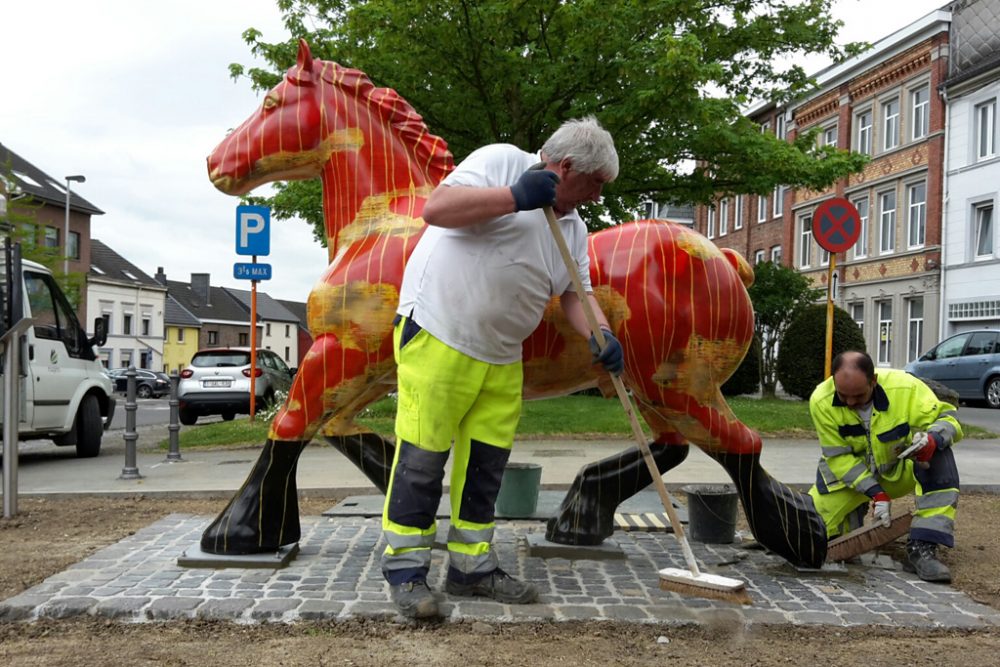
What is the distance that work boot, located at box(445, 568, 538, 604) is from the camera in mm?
3771

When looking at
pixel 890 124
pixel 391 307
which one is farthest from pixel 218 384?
pixel 890 124

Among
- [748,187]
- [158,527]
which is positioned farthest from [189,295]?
[158,527]

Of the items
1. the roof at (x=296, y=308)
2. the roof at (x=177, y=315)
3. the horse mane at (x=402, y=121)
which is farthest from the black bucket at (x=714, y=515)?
the roof at (x=296, y=308)

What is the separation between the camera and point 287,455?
4156 millimetres

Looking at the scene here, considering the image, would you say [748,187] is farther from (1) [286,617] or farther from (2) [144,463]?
(1) [286,617]

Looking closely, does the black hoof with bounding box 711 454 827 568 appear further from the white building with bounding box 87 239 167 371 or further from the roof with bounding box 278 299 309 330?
the roof with bounding box 278 299 309 330

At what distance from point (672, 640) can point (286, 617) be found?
1.56 metres

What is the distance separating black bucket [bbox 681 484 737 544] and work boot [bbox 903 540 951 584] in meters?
0.97

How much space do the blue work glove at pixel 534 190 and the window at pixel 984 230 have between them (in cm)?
2495

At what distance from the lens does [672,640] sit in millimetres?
3439

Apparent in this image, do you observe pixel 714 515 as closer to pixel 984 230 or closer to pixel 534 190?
pixel 534 190

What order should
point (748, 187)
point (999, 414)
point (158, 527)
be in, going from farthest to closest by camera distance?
point (999, 414), point (748, 187), point (158, 527)

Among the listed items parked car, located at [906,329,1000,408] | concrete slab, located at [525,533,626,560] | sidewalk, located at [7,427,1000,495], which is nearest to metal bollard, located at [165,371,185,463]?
sidewalk, located at [7,427,1000,495]

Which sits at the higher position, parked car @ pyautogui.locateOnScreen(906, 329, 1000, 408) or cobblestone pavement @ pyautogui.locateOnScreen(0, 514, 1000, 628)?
parked car @ pyautogui.locateOnScreen(906, 329, 1000, 408)
